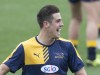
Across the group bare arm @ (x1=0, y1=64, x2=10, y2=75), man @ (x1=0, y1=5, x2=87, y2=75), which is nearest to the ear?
man @ (x1=0, y1=5, x2=87, y2=75)

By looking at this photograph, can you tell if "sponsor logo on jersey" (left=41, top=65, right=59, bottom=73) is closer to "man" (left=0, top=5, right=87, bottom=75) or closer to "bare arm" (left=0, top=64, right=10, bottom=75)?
"man" (left=0, top=5, right=87, bottom=75)

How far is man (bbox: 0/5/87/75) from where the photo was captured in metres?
6.50

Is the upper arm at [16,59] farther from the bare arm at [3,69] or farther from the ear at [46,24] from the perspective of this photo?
the ear at [46,24]

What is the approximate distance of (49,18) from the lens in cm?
656

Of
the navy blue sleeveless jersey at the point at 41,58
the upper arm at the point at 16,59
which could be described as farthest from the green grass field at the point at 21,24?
the upper arm at the point at 16,59

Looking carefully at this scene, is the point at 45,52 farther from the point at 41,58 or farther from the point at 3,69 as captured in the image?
the point at 3,69

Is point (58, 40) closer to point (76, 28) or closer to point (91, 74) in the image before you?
point (91, 74)

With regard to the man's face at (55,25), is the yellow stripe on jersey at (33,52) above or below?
below

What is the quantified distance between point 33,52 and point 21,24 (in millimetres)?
6673

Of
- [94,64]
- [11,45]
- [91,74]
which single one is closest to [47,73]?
[91,74]

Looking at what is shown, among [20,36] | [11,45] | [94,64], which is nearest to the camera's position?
[94,64]

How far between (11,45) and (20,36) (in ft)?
2.81

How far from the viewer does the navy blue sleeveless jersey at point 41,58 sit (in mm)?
6496

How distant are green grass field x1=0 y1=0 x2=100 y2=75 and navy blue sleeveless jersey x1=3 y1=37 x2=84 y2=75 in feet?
7.92
